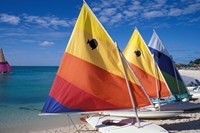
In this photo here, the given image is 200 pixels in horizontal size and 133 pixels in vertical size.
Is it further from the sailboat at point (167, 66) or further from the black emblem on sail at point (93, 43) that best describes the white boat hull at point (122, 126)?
the sailboat at point (167, 66)

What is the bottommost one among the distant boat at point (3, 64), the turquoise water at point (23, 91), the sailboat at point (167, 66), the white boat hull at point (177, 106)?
the white boat hull at point (177, 106)

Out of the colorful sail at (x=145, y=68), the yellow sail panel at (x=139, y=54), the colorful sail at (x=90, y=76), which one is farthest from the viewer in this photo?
the yellow sail panel at (x=139, y=54)

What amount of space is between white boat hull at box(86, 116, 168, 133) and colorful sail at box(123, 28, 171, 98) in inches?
133

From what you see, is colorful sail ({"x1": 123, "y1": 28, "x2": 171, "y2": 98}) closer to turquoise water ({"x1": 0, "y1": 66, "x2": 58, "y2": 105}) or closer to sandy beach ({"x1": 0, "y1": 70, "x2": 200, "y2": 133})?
sandy beach ({"x1": 0, "y1": 70, "x2": 200, "y2": 133})

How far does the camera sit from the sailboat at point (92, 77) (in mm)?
8617

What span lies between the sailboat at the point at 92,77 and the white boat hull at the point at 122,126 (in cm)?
4

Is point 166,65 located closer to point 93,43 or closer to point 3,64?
point 93,43

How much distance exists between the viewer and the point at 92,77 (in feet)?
28.5

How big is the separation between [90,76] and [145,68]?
503 cm

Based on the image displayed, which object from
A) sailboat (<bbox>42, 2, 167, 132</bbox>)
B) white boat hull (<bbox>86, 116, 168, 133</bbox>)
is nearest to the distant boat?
white boat hull (<bbox>86, 116, 168, 133</bbox>)

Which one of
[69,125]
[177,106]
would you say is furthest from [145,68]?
[69,125]

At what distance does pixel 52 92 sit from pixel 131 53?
233 inches

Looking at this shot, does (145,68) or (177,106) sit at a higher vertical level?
(145,68)

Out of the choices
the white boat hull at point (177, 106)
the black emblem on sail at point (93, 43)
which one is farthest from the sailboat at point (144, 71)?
the black emblem on sail at point (93, 43)
